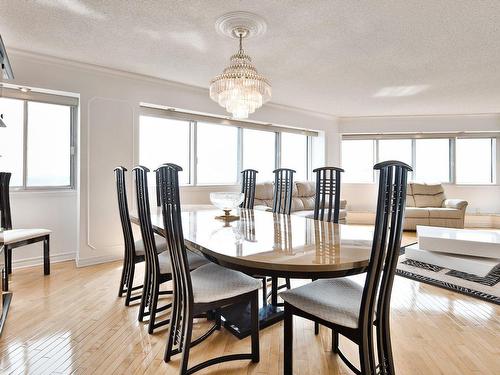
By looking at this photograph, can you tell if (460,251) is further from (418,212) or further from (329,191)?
(418,212)

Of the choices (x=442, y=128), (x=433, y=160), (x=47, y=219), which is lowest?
(x=47, y=219)

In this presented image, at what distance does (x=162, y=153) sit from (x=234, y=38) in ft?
7.39

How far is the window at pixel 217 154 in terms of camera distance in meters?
4.85

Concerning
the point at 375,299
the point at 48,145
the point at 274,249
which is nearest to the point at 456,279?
A: the point at 375,299

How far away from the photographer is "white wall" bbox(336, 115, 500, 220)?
595cm

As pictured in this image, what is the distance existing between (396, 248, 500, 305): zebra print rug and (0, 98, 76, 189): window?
4245mm

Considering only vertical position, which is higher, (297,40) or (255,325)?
(297,40)

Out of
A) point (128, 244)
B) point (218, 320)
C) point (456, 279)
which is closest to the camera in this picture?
point (218, 320)

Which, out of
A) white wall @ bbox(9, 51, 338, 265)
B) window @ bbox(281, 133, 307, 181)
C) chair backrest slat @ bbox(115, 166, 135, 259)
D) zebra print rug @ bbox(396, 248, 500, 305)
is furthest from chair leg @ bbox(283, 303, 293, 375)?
window @ bbox(281, 133, 307, 181)

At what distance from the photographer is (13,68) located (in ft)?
10.1

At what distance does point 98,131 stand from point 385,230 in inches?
138

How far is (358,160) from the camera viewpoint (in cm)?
668

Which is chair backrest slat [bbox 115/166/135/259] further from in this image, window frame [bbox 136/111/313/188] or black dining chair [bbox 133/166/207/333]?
window frame [bbox 136/111/313/188]

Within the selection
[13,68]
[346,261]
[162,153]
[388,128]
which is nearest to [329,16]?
[346,261]
